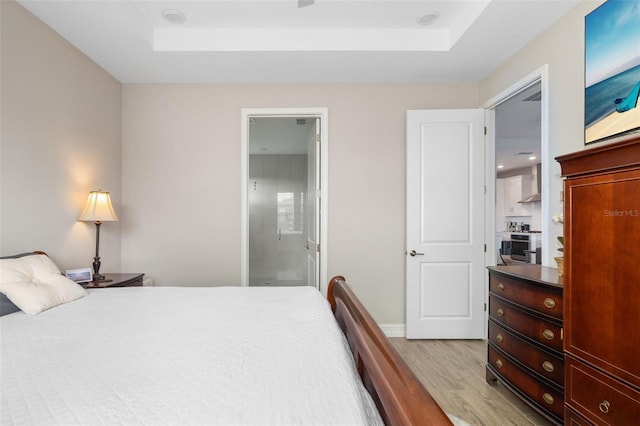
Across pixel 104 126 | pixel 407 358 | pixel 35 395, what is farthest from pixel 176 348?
pixel 104 126

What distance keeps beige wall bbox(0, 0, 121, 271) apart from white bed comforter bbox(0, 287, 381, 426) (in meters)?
0.97

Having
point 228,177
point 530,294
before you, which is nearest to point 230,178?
point 228,177

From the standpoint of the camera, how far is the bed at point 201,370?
726 mm

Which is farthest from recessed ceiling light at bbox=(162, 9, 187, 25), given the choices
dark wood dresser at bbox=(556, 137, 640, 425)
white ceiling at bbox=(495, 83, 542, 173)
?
white ceiling at bbox=(495, 83, 542, 173)

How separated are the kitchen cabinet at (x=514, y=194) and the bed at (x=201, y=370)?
8612mm

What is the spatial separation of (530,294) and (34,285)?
2.72 metres

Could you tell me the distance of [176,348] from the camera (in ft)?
3.61

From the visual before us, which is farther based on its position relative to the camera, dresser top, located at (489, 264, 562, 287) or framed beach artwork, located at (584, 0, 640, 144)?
dresser top, located at (489, 264, 562, 287)

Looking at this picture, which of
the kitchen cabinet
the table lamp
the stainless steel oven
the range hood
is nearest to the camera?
the table lamp

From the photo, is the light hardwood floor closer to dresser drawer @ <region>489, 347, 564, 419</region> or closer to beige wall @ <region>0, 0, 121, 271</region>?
dresser drawer @ <region>489, 347, 564, 419</region>

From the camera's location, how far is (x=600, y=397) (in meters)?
1.37

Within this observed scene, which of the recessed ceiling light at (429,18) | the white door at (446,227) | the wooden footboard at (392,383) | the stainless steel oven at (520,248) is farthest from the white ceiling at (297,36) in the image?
the stainless steel oven at (520,248)

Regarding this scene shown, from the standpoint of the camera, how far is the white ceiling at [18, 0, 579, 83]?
2.26m

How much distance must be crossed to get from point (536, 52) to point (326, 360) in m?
2.82
